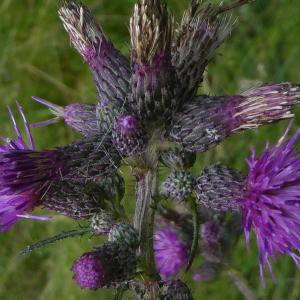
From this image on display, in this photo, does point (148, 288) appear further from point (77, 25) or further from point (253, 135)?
point (253, 135)

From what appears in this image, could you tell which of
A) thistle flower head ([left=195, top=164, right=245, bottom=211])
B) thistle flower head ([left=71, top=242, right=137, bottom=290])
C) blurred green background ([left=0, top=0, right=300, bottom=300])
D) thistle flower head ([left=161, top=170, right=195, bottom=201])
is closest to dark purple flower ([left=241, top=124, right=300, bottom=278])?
thistle flower head ([left=195, top=164, right=245, bottom=211])

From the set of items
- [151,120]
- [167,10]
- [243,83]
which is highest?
[243,83]

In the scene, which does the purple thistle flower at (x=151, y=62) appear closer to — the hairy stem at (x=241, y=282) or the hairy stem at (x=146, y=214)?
the hairy stem at (x=146, y=214)

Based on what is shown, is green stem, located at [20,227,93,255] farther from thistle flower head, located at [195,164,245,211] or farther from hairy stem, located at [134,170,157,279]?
thistle flower head, located at [195,164,245,211]

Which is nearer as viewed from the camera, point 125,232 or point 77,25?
point 125,232

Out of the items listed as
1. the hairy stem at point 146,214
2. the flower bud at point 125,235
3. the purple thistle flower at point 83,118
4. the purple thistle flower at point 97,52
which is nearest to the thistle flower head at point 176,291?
the hairy stem at point 146,214

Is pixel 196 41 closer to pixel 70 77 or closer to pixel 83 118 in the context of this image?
pixel 83 118

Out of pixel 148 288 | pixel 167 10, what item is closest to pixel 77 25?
pixel 167 10
